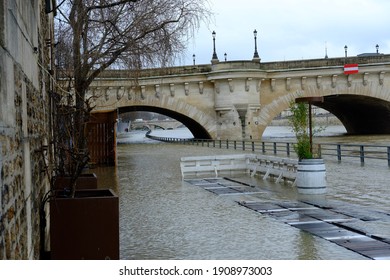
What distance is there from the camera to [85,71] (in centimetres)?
1719

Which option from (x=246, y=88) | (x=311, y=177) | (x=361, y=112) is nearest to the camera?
(x=311, y=177)

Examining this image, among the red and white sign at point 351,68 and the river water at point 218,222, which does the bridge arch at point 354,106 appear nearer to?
the red and white sign at point 351,68

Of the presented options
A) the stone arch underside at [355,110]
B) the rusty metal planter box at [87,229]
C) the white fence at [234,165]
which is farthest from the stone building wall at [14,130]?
the stone arch underside at [355,110]

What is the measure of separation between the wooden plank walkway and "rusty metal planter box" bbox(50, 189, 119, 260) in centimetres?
278

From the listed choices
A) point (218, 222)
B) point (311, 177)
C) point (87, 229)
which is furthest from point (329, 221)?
point (87, 229)

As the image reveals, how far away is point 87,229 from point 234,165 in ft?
42.0

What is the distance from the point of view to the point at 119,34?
17219mm

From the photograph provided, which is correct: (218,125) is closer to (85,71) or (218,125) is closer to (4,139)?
(85,71)

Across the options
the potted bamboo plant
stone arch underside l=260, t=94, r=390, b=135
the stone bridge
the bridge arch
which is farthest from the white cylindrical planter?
the stone bridge

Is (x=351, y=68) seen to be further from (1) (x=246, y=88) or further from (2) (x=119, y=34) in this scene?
(2) (x=119, y=34)

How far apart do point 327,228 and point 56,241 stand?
4.14 meters

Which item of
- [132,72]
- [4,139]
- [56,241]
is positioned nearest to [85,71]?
[132,72]

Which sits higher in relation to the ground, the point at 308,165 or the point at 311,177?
the point at 308,165

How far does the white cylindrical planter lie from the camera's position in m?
12.6
